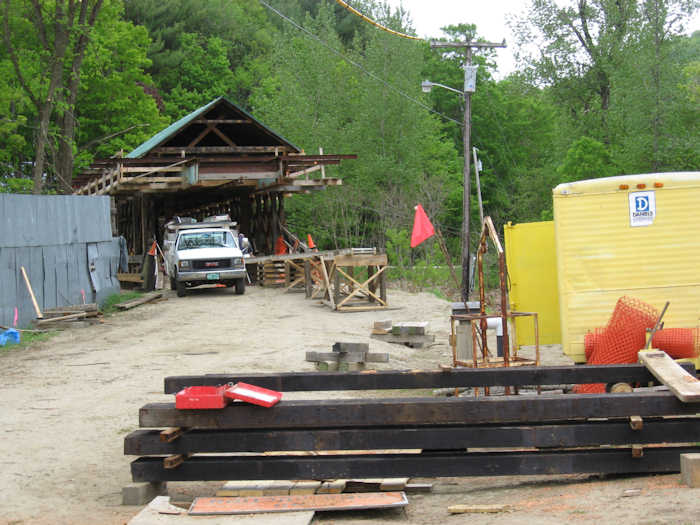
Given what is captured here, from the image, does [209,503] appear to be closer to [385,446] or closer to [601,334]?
[385,446]

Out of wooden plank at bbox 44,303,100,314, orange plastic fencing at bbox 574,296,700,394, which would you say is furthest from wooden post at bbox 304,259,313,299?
orange plastic fencing at bbox 574,296,700,394

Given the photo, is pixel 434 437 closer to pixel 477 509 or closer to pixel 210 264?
pixel 477 509

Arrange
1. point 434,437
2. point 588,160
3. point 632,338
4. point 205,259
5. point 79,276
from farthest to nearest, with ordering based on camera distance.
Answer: point 588,160 → point 205,259 → point 79,276 → point 632,338 → point 434,437

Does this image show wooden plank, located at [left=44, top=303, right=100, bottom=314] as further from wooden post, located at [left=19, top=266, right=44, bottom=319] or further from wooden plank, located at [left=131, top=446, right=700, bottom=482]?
wooden plank, located at [left=131, top=446, right=700, bottom=482]

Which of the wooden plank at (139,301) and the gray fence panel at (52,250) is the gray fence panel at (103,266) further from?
the wooden plank at (139,301)

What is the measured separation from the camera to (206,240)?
27062mm

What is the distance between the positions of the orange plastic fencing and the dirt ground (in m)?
3.88

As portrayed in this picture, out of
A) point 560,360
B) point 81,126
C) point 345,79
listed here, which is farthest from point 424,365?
point 345,79

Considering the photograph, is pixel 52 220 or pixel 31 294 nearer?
pixel 31 294

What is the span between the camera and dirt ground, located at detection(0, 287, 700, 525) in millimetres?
6371

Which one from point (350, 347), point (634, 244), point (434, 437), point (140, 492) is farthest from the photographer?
point (350, 347)

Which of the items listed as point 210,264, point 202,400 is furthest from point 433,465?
point 210,264

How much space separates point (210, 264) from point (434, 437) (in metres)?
20.1

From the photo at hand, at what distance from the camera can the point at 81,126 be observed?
170ft
